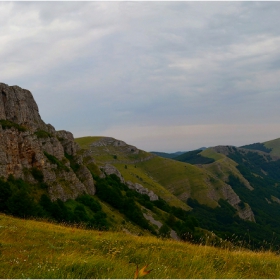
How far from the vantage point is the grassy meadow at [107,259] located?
773cm

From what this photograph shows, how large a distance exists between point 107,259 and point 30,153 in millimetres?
58176

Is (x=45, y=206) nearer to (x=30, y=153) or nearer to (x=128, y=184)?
(x=30, y=153)

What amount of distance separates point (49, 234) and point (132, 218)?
6595cm

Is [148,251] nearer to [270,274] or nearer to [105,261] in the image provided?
[105,261]

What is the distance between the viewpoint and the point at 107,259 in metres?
9.02

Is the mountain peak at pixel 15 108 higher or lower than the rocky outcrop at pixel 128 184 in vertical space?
higher

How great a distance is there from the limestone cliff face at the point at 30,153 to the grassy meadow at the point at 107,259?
→ 4624cm

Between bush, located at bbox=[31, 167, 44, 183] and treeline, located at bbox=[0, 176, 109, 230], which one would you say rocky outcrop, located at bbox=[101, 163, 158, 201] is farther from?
bush, located at bbox=[31, 167, 44, 183]

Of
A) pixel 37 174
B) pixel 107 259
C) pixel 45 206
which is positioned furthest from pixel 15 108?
pixel 107 259

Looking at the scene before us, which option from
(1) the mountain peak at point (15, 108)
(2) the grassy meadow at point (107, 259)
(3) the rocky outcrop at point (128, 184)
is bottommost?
(3) the rocky outcrop at point (128, 184)

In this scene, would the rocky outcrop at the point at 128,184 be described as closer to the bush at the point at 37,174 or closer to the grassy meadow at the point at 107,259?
the bush at the point at 37,174

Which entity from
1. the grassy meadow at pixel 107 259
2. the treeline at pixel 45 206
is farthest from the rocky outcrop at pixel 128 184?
the grassy meadow at pixel 107 259

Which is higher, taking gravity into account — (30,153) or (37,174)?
(30,153)

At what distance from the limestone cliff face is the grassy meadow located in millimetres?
46237
